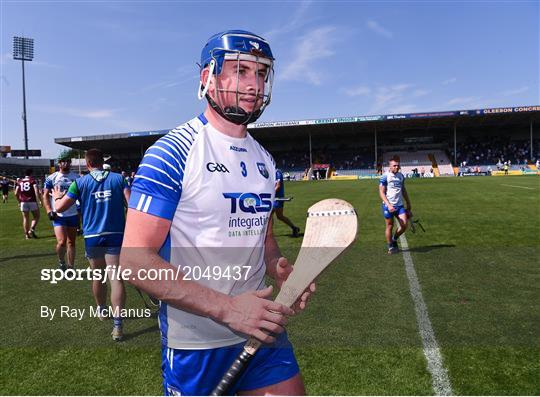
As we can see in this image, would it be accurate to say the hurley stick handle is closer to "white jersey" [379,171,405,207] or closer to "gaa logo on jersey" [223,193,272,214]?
"gaa logo on jersey" [223,193,272,214]

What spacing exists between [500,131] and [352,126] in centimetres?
2269

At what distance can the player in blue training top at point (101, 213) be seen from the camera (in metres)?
5.50

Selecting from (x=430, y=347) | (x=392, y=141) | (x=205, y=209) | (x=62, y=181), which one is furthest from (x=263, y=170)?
(x=392, y=141)

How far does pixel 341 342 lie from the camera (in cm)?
A: 459

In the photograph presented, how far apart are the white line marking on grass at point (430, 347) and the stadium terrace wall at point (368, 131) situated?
4707 cm

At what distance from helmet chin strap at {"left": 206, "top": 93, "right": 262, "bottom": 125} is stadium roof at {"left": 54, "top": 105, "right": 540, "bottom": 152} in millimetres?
51826

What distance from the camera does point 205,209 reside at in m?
1.80

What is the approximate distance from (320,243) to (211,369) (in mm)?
767

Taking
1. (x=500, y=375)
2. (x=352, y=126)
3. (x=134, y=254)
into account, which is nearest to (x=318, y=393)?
(x=500, y=375)

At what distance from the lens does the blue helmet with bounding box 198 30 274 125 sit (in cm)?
190

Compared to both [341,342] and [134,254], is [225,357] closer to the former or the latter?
[134,254]

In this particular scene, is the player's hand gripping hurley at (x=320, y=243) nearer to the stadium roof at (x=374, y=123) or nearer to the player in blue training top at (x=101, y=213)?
the player in blue training top at (x=101, y=213)

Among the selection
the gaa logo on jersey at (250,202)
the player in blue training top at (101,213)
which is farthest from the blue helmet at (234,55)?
the player in blue training top at (101,213)

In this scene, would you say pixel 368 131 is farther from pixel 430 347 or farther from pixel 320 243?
pixel 320 243
